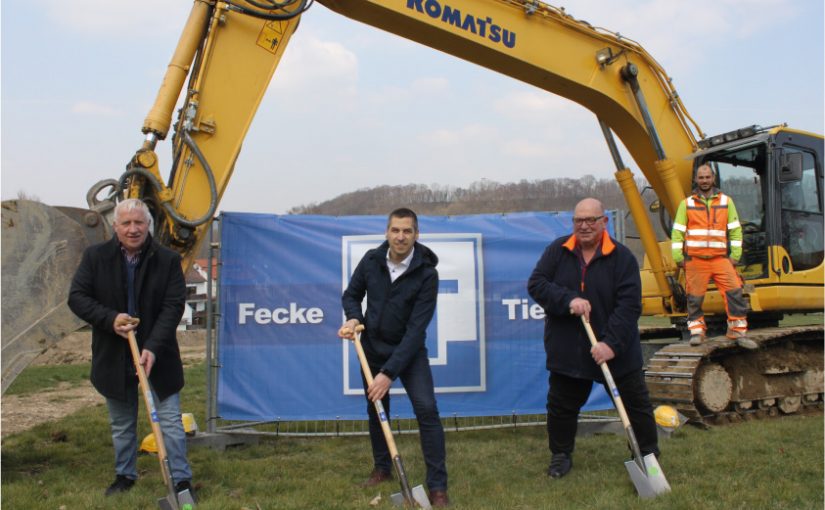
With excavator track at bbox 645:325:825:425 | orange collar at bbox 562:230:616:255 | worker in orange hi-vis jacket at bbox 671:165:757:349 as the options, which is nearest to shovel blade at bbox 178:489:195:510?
orange collar at bbox 562:230:616:255

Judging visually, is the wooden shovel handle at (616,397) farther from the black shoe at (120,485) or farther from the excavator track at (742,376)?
the black shoe at (120,485)

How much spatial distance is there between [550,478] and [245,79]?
4.23m

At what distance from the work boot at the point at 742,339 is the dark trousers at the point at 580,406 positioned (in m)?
3.23

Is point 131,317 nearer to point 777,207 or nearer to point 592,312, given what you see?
point 592,312

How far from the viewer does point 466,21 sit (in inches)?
276

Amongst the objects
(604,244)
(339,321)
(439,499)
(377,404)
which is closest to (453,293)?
(339,321)

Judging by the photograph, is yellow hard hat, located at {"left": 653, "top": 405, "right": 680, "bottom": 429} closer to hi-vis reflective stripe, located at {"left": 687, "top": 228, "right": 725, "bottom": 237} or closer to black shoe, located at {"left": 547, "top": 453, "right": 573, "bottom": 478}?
black shoe, located at {"left": 547, "top": 453, "right": 573, "bottom": 478}

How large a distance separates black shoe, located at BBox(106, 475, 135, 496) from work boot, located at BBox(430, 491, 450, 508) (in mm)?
2105

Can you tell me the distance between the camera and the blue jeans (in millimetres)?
4562

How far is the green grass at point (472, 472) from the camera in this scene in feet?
Result: 14.5

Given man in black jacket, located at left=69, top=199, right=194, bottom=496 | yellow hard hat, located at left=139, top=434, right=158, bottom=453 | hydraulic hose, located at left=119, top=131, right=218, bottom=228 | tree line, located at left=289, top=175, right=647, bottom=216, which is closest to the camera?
man in black jacket, located at left=69, top=199, right=194, bottom=496

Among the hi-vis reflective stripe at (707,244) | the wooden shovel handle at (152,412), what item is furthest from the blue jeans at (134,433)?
the hi-vis reflective stripe at (707,244)

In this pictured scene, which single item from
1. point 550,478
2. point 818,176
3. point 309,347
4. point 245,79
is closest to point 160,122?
point 245,79

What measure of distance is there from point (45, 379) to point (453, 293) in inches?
375
